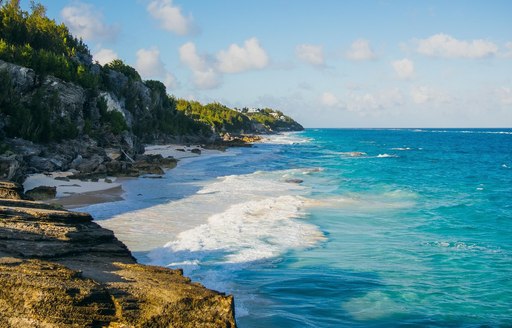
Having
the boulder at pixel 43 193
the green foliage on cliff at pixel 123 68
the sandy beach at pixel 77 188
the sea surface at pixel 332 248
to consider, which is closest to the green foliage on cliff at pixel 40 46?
the green foliage on cliff at pixel 123 68

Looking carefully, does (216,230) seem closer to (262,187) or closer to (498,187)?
(262,187)

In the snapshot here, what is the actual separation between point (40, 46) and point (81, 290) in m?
54.3

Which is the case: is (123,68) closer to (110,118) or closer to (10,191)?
(110,118)

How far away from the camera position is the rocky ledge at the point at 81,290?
6250mm

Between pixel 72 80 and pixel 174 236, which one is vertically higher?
pixel 72 80

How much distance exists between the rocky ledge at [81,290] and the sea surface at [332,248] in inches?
114

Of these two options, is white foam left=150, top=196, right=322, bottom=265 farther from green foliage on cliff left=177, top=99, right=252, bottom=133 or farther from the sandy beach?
green foliage on cliff left=177, top=99, right=252, bottom=133

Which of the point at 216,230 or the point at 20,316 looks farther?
the point at 216,230

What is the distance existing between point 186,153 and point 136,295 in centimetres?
5555

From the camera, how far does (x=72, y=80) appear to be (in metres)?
45.3

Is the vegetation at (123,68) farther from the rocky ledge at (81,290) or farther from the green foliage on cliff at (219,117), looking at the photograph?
the rocky ledge at (81,290)

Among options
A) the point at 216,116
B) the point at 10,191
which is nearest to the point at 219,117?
the point at 216,116

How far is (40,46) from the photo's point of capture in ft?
174

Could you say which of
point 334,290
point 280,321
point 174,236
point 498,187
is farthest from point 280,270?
point 498,187
